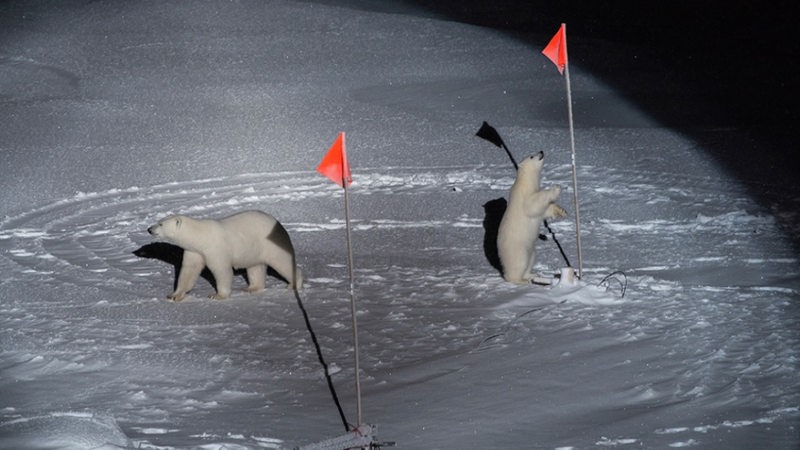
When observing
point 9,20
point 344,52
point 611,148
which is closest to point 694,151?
point 611,148

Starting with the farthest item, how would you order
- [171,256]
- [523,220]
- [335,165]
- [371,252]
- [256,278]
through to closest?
1. [171,256]
2. [371,252]
3. [256,278]
4. [523,220]
5. [335,165]

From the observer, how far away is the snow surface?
17.4 feet

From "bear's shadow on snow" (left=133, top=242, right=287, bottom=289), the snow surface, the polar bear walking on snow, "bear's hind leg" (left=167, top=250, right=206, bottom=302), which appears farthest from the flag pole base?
"bear's hind leg" (left=167, top=250, right=206, bottom=302)

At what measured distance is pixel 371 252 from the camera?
7.93m

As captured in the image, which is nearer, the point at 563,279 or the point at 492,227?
the point at 563,279

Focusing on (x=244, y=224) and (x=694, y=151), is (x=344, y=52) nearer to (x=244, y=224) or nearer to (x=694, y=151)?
(x=694, y=151)

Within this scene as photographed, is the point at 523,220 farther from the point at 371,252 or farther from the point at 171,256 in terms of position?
the point at 171,256

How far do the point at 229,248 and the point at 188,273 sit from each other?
12.4 inches

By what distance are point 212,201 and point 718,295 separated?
4.10m

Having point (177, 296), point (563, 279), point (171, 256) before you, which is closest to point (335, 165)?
point (177, 296)

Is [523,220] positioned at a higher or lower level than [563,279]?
higher

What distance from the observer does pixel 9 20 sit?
14945mm

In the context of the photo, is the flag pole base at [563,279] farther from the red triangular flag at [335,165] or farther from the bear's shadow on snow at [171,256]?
the red triangular flag at [335,165]

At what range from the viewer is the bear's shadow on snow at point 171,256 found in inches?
303
